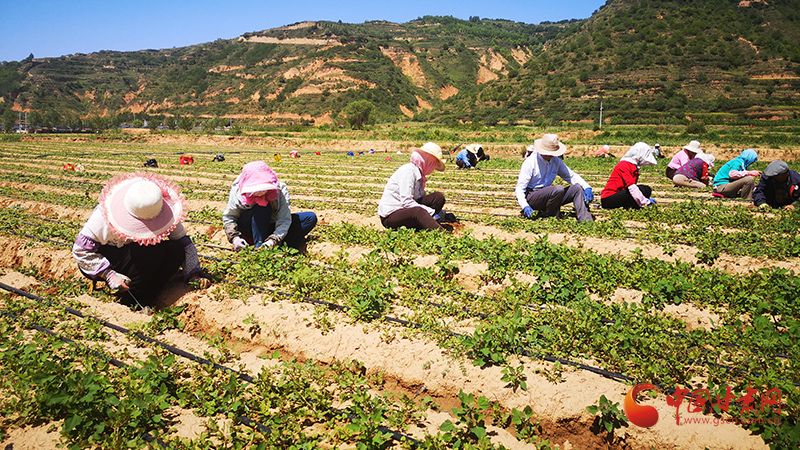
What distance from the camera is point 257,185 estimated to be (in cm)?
554

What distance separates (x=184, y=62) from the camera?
122375 millimetres

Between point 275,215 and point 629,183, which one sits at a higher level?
point 275,215

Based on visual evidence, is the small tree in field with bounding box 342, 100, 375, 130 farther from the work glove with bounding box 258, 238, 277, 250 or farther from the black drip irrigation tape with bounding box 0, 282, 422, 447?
the black drip irrigation tape with bounding box 0, 282, 422, 447

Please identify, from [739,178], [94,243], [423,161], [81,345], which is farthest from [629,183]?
[81,345]

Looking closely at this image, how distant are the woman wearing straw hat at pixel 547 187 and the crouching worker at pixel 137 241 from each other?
543 cm

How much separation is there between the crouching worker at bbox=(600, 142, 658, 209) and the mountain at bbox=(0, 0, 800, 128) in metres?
38.6

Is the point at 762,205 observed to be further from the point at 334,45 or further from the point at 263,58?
the point at 263,58

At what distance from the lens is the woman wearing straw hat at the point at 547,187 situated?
25.5 ft

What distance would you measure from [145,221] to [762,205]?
10.7 meters

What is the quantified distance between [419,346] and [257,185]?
9.43ft

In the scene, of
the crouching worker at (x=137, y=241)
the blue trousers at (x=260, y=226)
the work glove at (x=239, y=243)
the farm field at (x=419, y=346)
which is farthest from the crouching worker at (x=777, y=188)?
the crouching worker at (x=137, y=241)

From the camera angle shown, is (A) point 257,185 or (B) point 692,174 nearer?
(A) point 257,185

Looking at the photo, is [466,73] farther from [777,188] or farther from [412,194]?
[412,194]

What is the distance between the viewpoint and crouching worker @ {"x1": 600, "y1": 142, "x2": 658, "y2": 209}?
27.3 feet
